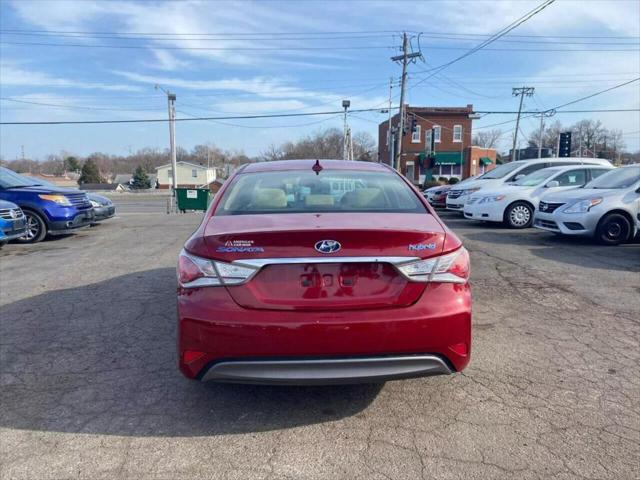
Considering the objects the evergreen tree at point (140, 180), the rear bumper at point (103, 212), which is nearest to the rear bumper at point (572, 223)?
the rear bumper at point (103, 212)

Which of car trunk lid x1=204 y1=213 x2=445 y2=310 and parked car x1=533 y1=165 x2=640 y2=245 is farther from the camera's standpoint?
parked car x1=533 y1=165 x2=640 y2=245

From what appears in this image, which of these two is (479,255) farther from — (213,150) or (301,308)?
(213,150)

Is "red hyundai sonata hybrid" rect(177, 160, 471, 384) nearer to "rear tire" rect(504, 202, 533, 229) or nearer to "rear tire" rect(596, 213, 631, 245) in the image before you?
"rear tire" rect(596, 213, 631, 245)

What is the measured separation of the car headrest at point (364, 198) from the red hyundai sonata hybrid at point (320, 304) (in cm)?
55

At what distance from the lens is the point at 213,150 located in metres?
114

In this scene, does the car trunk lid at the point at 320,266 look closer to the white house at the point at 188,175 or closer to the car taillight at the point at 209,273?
the car taillight at the point at 209,273

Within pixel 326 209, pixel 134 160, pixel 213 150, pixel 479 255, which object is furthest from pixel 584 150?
pixel 134 160

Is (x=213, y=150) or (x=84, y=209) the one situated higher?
(x=213, y=150)

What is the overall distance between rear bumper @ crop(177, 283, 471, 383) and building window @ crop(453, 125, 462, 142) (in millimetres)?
49037

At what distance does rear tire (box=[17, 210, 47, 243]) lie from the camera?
32.5 feet

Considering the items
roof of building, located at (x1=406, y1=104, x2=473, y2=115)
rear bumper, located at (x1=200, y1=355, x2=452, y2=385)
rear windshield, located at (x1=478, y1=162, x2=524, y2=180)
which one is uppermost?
roof of building, located at (x1=406, y1=104, x2=473, y2=115)

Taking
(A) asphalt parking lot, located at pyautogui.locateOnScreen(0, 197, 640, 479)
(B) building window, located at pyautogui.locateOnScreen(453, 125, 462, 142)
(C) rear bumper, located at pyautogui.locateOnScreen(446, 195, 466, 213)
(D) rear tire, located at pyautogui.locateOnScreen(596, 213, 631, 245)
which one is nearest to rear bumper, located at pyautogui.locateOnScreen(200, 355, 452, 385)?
(A) asphalt parking lot, located at pyautogui.locateOnScreen(0, 197, 640, 479)

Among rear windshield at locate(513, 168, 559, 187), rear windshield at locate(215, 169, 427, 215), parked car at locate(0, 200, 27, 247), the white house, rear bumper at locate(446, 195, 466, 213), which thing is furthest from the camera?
the white house

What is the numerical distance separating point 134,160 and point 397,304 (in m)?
133
